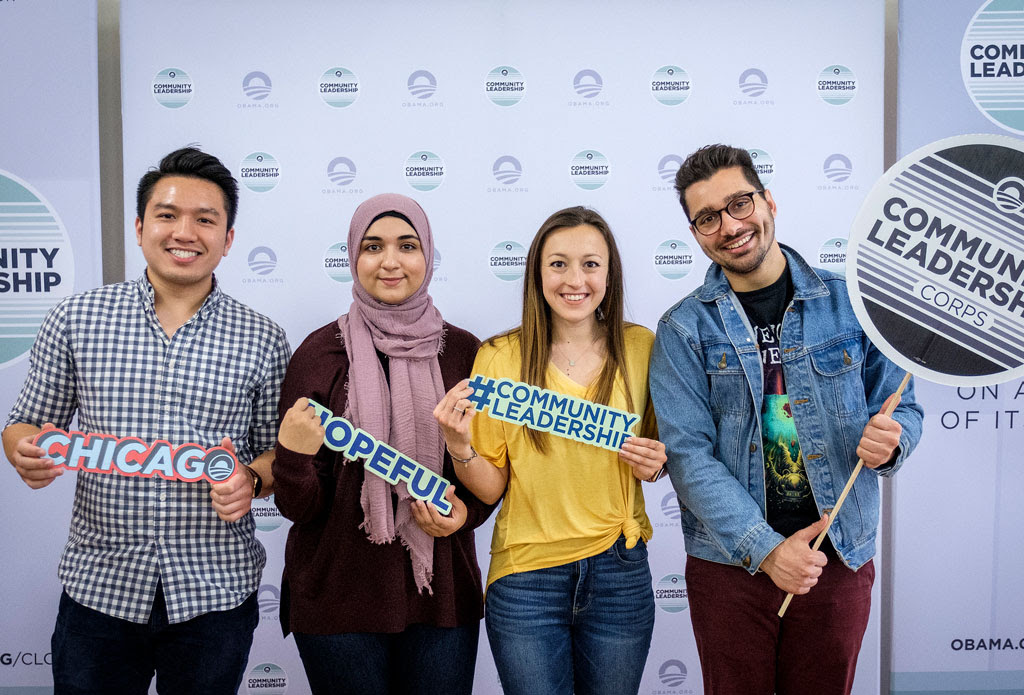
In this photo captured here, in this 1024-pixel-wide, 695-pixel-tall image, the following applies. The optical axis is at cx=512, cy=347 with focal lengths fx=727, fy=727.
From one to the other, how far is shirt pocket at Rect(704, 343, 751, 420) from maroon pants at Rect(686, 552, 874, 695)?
0.42 metres

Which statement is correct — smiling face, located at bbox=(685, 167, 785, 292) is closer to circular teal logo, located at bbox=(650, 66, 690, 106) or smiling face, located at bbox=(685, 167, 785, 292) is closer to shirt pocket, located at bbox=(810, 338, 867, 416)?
shirt pocket, located at bbox=(810, 338, 867, 416)

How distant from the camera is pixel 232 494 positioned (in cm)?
188

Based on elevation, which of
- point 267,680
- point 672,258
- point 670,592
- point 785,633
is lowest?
point 267,680

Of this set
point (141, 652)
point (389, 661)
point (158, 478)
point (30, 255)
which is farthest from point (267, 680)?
point (30, 255)

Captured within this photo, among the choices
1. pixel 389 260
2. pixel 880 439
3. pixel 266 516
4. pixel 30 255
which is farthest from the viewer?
pixel 266 516

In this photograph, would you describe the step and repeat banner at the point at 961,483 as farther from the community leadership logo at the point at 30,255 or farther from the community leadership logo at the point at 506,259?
the community leadership logo at the point at 30,255

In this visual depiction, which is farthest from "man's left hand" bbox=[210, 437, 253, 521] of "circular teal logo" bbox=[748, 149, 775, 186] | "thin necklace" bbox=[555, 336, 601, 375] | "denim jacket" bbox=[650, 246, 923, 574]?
"circular teal logo" bbox=[748, 149, 775, 186]

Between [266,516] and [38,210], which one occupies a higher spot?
[38,210]

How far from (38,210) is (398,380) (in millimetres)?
1981

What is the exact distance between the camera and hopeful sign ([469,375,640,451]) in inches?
72.3

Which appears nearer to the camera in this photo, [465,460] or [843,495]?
[843,495]

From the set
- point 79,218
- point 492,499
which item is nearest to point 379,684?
point 492,499

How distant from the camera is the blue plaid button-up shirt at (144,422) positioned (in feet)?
6.24

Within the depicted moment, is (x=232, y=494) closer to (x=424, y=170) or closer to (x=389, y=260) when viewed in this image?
(x=389, y=260)
